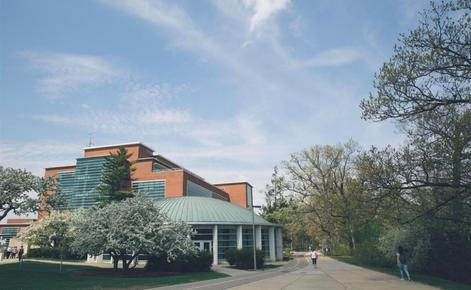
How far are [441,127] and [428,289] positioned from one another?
846cm

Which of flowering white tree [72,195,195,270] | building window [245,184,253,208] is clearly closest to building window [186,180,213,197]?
building window [245,184,253,208]

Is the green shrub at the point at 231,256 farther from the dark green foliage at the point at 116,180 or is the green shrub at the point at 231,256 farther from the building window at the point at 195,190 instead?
the building window at the point at 195,190

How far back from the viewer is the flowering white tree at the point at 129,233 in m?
25.1

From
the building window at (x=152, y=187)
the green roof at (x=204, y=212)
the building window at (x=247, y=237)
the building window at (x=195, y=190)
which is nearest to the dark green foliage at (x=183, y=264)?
the green roof at (x=204, y=212)

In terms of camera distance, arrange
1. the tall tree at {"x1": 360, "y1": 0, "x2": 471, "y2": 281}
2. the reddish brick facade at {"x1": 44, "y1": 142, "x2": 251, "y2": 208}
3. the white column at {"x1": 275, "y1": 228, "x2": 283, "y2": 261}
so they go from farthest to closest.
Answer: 1. the reddish brick facade at {"x1": 44, "y1": 142, "x2": 251, "y2": 208}
2. the white column at {"x1": 275, "y1": 228, "x2": 283, "y2": 261}
3. the tall tree at {"x1": 360, "y1": 0, "x2": 471, "y2": 281}

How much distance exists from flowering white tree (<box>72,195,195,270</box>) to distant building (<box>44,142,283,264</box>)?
439 inches

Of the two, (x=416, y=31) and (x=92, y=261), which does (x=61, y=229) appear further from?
(x=416, y=31)

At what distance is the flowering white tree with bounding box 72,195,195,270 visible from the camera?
25.1 metres

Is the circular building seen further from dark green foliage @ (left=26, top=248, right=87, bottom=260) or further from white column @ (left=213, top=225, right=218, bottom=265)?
dark green foliage @ (left=26, top=248, right=87, bottom=260)

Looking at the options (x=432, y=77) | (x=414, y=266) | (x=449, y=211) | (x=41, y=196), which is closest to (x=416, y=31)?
(x=432, y=77)

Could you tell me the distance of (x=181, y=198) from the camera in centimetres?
4819

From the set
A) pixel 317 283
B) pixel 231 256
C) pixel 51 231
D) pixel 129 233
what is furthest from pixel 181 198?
pixel 317 283

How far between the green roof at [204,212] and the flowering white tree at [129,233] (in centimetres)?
1257

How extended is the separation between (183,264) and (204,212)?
13373 millimetres
